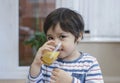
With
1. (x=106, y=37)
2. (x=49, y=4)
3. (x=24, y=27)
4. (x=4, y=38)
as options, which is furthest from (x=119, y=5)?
(x=4, y=38)

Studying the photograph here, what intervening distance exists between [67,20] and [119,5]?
1584mm

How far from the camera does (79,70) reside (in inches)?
37.9

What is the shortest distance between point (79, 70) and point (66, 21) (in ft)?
0.64

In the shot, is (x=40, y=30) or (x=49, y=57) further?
(x=40, y=30)

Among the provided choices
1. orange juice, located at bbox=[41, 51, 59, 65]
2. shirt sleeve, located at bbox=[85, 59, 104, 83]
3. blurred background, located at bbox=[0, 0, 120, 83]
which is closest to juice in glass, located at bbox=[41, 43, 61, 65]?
orange juice, located at bbox=[41, 51, 59, 65]

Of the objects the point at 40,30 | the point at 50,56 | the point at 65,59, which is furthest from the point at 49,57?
the point at 40,30

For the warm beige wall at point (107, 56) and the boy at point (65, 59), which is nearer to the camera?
the boy at point (65, 59)

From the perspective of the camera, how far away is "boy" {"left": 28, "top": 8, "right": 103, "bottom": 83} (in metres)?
0.93

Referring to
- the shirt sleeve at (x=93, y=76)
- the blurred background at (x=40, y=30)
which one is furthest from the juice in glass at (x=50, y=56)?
the blurred background at (x=40, y=30)

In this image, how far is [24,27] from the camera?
2.46 metres

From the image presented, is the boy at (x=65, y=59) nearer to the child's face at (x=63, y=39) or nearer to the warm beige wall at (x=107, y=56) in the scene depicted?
the child's face at (x=63, y=39)

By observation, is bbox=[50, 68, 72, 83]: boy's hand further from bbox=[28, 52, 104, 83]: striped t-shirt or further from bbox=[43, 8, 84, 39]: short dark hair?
bbox=[43, 8, 84, 39]: short dark hair

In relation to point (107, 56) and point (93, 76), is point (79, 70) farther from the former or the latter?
point (107, 56)

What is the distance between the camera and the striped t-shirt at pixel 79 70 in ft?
3.13
